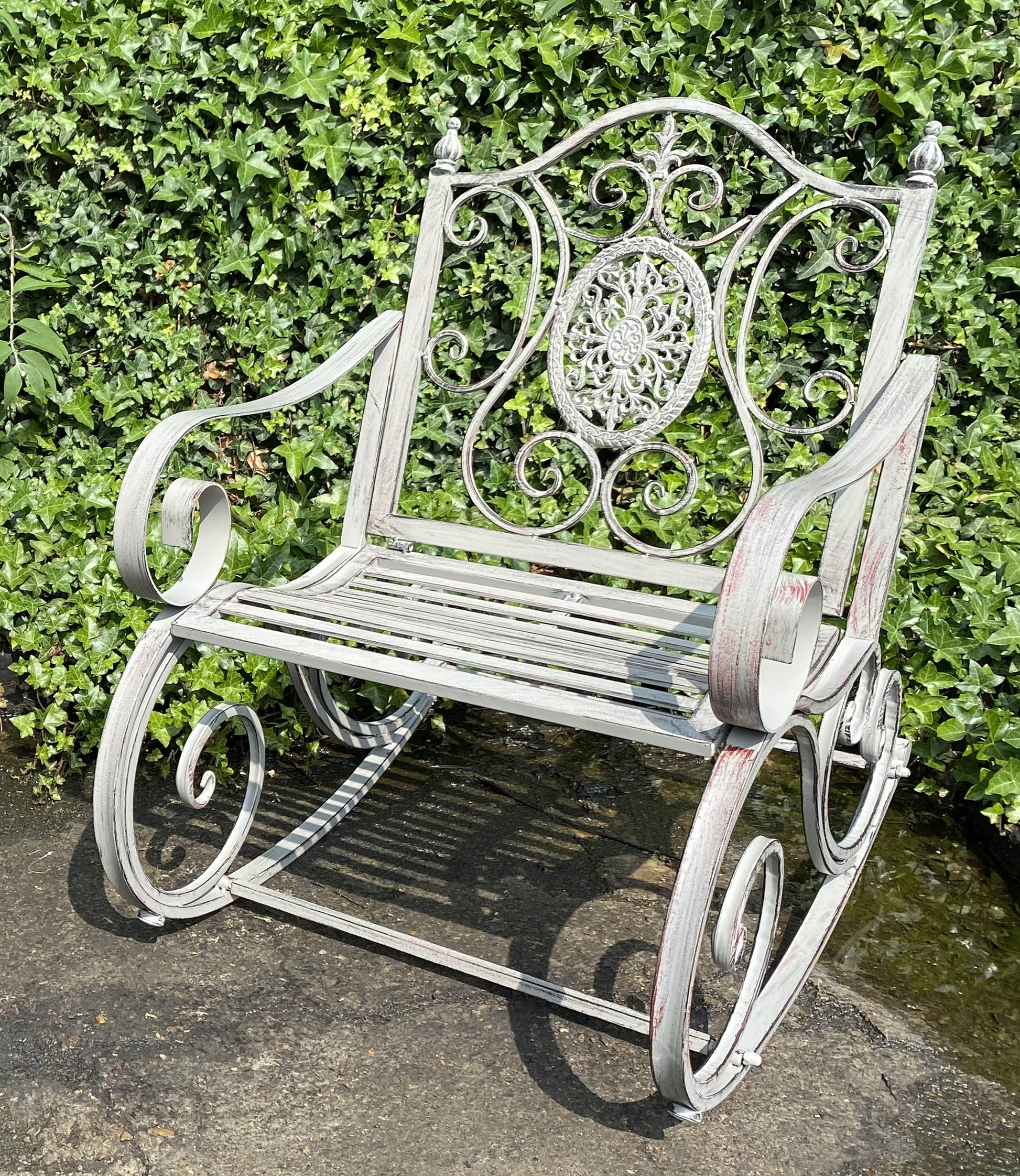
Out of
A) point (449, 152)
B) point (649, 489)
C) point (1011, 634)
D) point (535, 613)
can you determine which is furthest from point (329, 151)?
point (1011, 634)

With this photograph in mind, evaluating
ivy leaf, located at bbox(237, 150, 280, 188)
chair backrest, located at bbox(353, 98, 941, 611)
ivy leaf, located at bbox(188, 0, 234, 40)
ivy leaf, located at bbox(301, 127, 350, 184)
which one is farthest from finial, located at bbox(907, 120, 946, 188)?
ivy leaf, located at bbox(188, 0, 234, 40)

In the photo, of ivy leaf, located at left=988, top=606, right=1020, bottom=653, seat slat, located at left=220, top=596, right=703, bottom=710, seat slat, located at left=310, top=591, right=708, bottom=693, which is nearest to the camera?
seat slat, located at left=220, top=596, right=703, bottom=710

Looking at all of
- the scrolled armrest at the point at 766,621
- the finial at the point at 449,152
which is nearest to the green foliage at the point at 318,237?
the finial at the point at 449,152

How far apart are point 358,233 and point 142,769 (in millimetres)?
1376

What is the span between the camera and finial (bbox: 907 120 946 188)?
80.4 inches

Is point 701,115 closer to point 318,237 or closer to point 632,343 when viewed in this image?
point 632,343

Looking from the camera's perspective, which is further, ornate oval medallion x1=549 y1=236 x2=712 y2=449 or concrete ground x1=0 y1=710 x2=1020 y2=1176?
ornate oval medallion x1=549 y1=236 x2=712 y2=449

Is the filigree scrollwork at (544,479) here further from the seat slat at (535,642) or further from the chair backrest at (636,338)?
the seat slat at (535,642)

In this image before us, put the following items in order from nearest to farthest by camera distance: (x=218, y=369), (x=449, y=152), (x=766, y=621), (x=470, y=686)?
(x=766, y=621)
(x=470, y=686)
(x=449, y=152)
(x=218, y=369)

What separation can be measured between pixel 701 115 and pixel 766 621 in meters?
1.25

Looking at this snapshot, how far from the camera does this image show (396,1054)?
1.86 m

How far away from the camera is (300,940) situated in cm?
214

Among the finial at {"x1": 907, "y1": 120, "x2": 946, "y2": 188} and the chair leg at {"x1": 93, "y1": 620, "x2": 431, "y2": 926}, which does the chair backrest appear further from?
the chair leg at {"x1": 93, "y1": 620, "x2": 431, "y2": 926}

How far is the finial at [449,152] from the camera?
238cm
